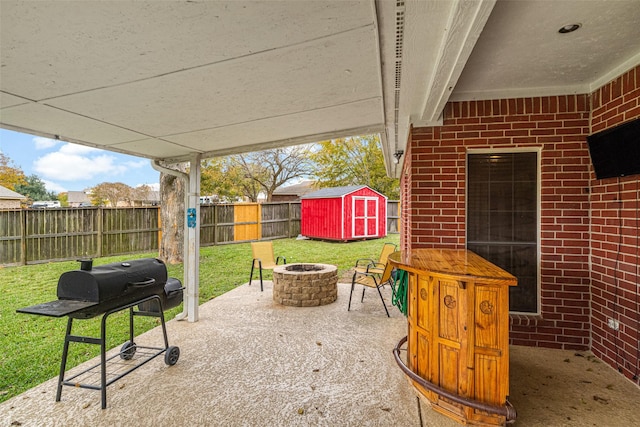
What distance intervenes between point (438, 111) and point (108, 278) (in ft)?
10.3

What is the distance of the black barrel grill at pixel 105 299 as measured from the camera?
2225 mm

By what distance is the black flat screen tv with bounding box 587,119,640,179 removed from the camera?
238 cm

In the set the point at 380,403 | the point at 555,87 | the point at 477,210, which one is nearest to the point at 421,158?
the point at 477,210

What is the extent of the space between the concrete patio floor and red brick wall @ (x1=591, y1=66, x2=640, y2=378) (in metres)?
0.26

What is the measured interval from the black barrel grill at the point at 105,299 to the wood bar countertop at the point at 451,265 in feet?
6.97

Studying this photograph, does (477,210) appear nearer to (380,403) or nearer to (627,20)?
(627,20)

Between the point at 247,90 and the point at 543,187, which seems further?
the point at 543,187

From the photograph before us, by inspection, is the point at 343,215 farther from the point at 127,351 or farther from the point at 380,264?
the point at 127,351

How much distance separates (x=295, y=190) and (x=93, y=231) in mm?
25443

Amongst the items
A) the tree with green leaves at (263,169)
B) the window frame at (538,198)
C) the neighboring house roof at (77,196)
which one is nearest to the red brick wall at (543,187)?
the window frame at (538,198)

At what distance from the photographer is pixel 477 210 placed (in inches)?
130

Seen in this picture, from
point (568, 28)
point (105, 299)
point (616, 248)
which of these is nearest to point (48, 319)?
point (105, 299)

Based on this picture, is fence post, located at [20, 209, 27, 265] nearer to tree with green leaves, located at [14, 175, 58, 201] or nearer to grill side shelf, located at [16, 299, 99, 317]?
grill side shelf, located at [16, 299, 99, 317]

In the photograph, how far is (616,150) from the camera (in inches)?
101
